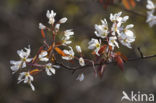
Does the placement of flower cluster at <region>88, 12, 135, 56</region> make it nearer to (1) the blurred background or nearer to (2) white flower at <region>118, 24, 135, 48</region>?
(2) white flower at <region>118, 24, 135, 48</region>

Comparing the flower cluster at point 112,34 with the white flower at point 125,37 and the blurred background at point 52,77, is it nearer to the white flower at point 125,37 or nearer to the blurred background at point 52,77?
the white flower at point 125,37

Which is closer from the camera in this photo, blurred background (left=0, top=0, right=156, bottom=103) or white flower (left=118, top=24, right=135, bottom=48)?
white flower (left=118, top=24, right=135, bottom=48)

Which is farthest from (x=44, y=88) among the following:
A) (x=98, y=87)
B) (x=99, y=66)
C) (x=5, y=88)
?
(x=99, y=66)

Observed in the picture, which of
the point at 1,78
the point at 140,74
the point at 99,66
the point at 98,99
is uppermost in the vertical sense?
the point at 99,66

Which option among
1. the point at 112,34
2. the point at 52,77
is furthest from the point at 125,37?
the point at 52,77

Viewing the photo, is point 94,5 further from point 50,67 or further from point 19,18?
point 50,67

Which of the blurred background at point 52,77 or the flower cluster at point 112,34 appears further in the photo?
the blurred background at point 52,77

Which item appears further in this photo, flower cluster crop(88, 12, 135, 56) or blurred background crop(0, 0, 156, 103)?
blurred background crop(0, 0, 156, 103)

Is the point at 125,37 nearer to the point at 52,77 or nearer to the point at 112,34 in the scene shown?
the point at 112,34

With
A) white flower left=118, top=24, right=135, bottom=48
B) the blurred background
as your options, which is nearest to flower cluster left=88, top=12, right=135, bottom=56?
white flower left=118, top=24, right=135, bottom=48

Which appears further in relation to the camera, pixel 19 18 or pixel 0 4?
pixel 19 18

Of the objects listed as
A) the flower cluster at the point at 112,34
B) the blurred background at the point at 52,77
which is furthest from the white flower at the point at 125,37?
the blurred background at the point at 52,77
